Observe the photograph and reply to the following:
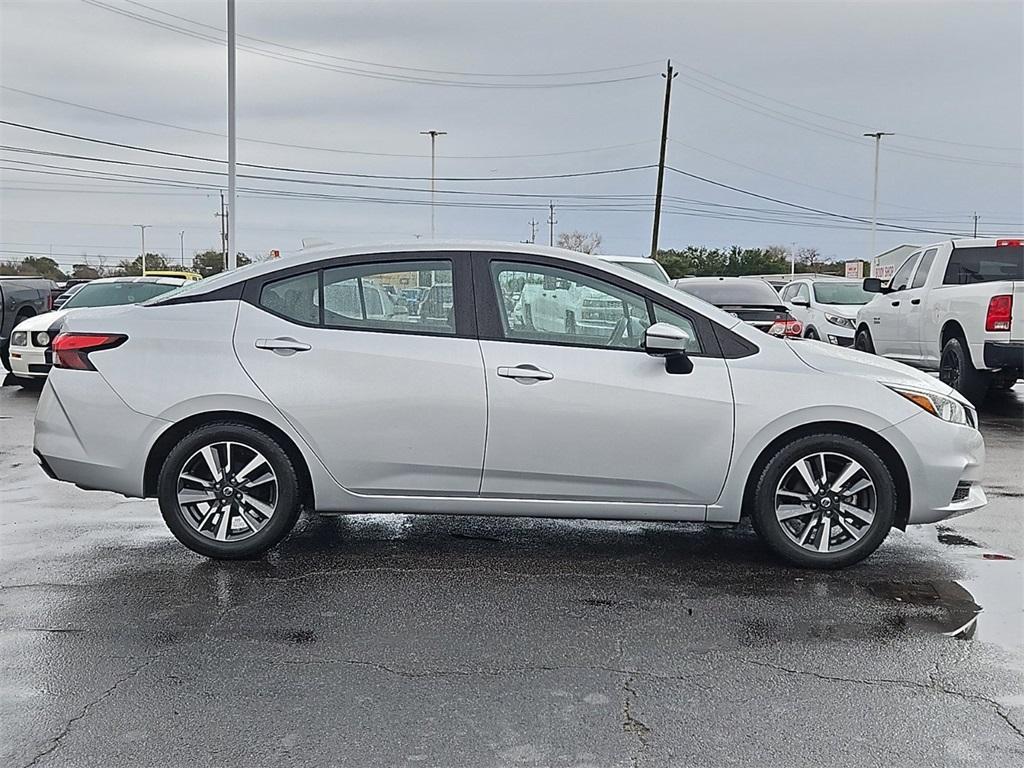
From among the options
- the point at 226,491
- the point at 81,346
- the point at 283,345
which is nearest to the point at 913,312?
the point at 283,345

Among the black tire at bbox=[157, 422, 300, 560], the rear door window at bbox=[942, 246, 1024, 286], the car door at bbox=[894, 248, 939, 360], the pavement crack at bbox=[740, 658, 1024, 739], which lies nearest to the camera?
the pavement crack at bbox=[740, 658, 1024, 739]

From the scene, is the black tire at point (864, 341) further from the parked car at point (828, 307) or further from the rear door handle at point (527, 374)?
the rear door handle at point (527, 374)

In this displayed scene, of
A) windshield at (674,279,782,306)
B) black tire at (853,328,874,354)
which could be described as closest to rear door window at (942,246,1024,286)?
windshield at (674,279,782,306)

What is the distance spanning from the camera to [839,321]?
1884 centimetres

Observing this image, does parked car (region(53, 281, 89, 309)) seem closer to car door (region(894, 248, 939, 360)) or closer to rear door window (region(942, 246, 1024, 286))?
car door (region(894, 248, 939, 360))

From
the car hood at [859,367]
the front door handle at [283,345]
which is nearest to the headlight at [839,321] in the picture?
the car hood at [859,367]

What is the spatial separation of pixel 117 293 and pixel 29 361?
145 cm

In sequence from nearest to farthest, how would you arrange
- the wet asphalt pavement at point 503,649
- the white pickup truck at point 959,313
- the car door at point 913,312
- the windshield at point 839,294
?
the wet asphalt pavement at point 503,649, the white pickup truck at point 959,313, the car door at point 913,312, the windshield at point 839,294

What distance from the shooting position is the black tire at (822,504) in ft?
17.9

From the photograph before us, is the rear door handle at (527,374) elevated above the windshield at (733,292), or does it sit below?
below

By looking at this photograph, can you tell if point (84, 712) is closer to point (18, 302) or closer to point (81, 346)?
point (81, 346)

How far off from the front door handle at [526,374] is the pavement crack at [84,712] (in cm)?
219

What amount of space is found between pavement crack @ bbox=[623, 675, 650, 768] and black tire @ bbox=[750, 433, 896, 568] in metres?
1.74

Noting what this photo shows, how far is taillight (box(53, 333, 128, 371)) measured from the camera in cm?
558
